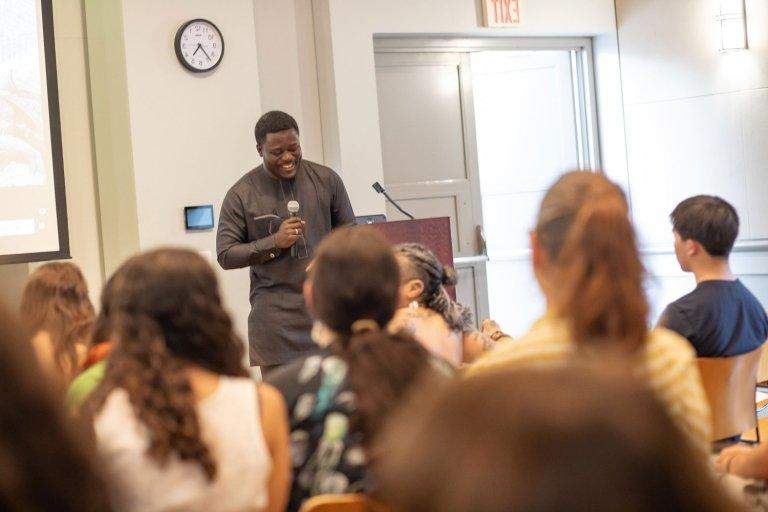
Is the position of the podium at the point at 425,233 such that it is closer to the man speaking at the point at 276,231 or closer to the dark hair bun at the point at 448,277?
the man speaking at the point at 276,231

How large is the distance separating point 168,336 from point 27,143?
13.1ft

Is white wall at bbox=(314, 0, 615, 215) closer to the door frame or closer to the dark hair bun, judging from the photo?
the door frame

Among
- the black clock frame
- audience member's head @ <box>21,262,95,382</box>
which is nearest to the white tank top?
audience member's head @ <box>21,262,95,382</box>

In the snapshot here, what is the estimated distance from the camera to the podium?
5.01 m

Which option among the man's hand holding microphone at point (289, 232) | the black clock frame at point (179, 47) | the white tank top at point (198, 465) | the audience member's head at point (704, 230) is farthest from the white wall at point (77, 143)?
the white tank top at point (198, 465)

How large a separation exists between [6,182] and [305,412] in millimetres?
3943

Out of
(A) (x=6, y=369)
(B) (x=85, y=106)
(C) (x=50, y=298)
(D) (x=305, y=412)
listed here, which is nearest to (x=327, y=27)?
(B) (x=85, y=106)

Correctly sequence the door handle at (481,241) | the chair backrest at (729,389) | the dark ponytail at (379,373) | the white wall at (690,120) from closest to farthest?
the dark ponytail at (379,373), the chair backrest at (729,389), the white wall at (690,120), the door handle at (481,241)

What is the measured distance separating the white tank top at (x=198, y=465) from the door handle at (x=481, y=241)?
17.4 ft

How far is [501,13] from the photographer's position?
6824 mm

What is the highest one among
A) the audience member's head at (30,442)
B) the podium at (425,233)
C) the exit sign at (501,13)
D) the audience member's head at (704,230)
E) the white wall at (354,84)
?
the exit sign at (501,13)

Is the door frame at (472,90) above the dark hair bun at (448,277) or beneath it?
above

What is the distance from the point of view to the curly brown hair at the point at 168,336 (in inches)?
66.5

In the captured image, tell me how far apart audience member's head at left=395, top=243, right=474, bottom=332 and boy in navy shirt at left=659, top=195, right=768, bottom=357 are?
57cm
